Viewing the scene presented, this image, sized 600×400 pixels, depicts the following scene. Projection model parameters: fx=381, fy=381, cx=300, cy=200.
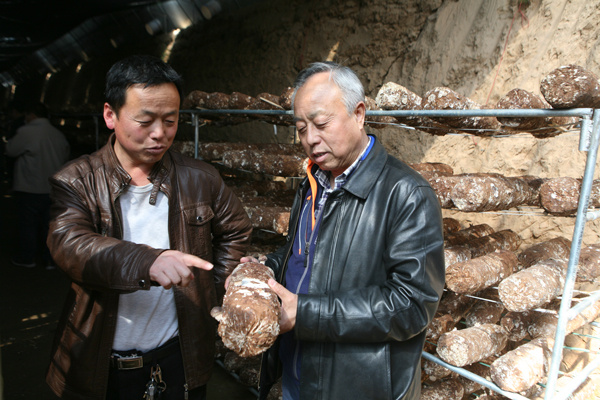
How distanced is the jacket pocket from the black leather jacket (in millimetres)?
639

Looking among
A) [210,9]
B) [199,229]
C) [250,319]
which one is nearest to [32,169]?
[199,229]

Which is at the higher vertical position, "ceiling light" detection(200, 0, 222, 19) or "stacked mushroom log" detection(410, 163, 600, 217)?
"ceiling light" detection(200, 0, 222, 19)

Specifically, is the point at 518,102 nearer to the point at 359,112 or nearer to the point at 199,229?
the point at 359,112

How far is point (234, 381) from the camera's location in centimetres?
342

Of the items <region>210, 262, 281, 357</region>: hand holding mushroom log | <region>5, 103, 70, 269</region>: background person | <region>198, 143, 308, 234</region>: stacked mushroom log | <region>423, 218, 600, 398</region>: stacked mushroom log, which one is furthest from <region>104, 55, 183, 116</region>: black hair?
<region>5, 103, 70, 269</region>: background person

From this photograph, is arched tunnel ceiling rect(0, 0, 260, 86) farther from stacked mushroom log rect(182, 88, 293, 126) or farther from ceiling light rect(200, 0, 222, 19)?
stacked mushroom log rect(182, 88, 293, 126)

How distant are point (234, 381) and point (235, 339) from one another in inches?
98.7

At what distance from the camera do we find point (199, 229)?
179 cm

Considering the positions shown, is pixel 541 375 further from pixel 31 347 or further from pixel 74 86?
pixel 74 86

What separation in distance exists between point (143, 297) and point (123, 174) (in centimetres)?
55

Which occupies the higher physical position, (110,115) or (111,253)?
(110,115)

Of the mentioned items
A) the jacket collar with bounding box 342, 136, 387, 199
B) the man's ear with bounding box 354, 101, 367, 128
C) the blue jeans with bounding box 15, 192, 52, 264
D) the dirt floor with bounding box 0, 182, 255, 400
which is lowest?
the dirt floor with bounding box 0, 182, 255, 400

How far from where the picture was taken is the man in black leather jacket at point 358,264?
4.15ft

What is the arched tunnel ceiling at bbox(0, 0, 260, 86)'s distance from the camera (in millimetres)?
7684
